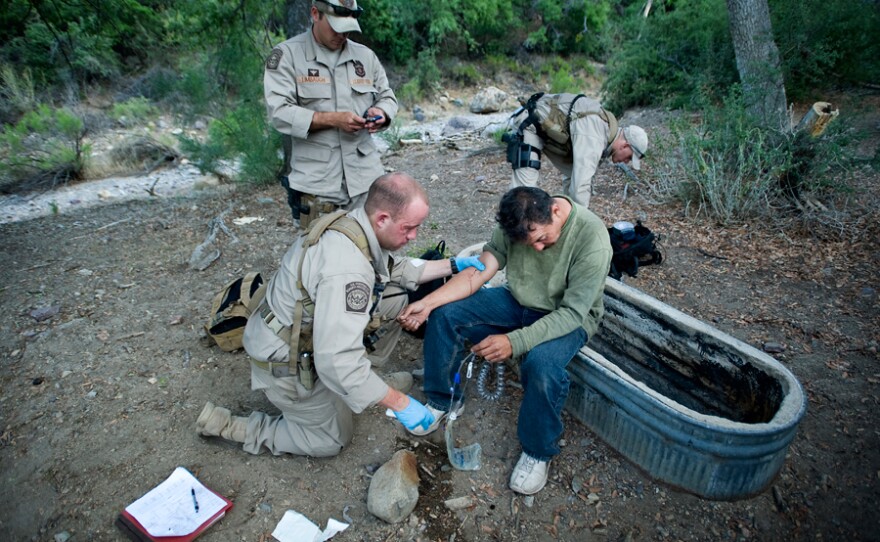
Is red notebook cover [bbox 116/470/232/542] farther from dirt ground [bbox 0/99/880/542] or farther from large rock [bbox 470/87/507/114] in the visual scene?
A: large rock [bbox 470/87/507/114]

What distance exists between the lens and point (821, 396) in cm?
271

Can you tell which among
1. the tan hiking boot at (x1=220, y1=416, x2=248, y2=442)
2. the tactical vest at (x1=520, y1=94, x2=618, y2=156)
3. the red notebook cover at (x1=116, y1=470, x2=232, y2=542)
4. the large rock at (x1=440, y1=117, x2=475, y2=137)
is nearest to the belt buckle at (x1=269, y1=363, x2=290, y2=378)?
the tan hiking boot at (x1=220, y1=416, x2=248, y2=442)

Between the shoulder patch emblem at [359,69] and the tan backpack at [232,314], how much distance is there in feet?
5.06

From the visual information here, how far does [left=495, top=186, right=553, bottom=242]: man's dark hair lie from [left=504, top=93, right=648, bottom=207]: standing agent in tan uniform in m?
1.05

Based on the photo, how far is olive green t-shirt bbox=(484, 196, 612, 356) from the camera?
7.42 feet

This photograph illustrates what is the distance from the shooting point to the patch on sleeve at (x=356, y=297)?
76.5 inches

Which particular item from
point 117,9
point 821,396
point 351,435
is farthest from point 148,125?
point 821,396

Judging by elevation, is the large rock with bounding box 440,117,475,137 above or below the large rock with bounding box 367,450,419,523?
above

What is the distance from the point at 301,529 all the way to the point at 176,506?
577 millimetres

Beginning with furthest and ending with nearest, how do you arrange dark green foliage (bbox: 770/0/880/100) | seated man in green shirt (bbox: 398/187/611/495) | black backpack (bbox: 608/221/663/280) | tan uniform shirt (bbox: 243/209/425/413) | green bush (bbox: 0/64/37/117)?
green bush (bbox: 0/64/37/117) → dark green foliage (bbox: 770/0/880/100) → black backpack (bbox: 608/221/663/280) → seated man in green shirt (bbox: 398/187/611/495) → tan uniform shirt (bbox: 243/209/425/413)

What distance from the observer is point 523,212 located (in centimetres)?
227

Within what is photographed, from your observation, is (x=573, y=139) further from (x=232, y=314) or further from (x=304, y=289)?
(x=232, y=314)

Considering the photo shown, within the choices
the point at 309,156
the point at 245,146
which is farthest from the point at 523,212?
the point at 245,146

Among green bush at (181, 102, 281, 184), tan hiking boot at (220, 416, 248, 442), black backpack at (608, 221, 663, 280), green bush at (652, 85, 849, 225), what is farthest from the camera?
green bush at (181, 102, 281, 184)
